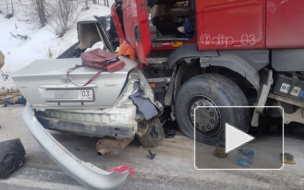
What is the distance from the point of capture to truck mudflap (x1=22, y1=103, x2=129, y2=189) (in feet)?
10.2

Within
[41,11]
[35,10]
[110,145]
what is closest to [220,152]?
[110,145]

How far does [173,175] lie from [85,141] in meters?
1.65

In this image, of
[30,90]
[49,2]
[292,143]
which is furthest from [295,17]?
[49,2]

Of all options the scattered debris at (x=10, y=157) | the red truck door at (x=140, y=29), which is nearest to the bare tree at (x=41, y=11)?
the red truck door at (x=140, y=29)

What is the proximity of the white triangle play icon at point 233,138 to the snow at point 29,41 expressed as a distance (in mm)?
7362

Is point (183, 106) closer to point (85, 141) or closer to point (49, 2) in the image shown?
point (85, 141)

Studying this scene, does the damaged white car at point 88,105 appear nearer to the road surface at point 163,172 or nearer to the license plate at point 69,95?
the license plate at point 69,95

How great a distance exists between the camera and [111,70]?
3.81 metres

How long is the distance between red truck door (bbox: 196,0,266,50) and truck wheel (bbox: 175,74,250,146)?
0.47 m

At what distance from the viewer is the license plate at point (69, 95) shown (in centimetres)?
379

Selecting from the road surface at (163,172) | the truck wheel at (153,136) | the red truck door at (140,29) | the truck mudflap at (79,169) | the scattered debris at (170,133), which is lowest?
the scattered debris at (170,133)

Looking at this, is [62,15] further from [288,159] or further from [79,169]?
[288,159]
